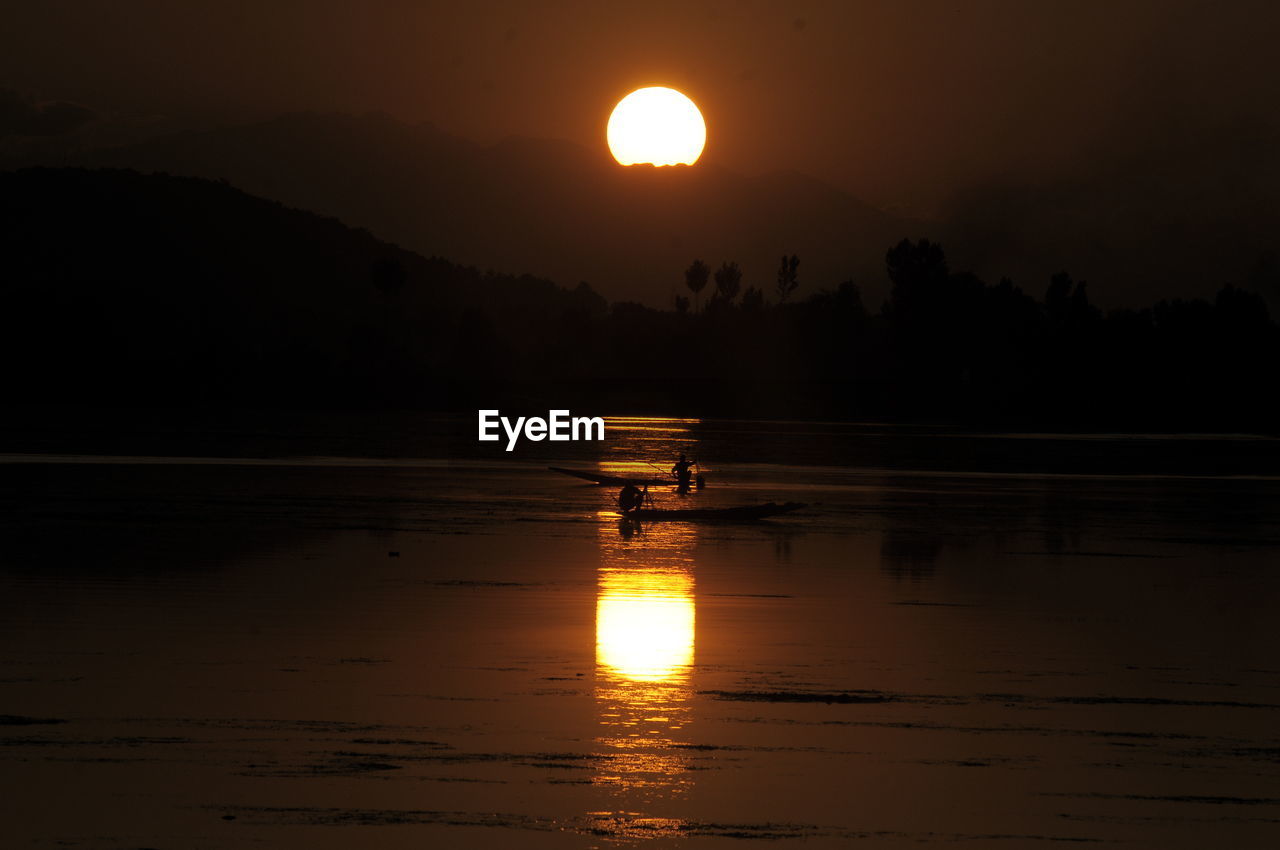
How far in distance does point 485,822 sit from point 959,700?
6.94 m

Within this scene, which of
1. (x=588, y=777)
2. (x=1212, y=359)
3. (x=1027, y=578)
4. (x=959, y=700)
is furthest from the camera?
(x=1212, y=359)

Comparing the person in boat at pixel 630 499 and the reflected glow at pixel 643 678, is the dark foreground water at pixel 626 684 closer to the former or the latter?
the reflected glow at pixel 643 678

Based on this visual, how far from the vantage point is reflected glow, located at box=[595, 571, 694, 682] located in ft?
58.8

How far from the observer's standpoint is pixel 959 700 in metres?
16.5

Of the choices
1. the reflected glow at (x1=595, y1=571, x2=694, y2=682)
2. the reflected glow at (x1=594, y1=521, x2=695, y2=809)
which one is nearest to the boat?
the reflected glow at (x1=594, y1=521, x2=695, y2=809)

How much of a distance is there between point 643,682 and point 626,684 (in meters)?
0.21

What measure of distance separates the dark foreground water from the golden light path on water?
2.2 inches

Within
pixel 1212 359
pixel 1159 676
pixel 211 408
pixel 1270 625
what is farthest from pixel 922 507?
pixel 1212 359

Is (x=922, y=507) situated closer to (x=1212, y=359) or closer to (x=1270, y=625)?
(x=1270, y=625)

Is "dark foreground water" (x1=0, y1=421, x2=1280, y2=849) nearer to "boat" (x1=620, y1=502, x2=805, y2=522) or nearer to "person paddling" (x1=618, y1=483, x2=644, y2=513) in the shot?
"boat" (x1=620, y1=502, x2=805, y2=522)

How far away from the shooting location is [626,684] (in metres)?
16.7

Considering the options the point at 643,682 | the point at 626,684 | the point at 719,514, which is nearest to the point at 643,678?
the point at 643,682

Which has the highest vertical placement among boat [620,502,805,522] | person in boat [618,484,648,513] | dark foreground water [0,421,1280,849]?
person in boat [618,484,648,513]

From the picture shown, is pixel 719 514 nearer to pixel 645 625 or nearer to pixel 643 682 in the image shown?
pixel 645 625
